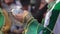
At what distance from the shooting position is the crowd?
103 cm

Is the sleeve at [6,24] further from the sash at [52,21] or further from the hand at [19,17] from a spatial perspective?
the sash at [52,21]

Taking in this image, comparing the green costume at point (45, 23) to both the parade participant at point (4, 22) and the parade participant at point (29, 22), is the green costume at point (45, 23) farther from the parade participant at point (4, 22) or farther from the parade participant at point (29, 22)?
the parade participant at point (4, 22)

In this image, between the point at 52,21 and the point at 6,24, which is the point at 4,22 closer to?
the point at 6,24

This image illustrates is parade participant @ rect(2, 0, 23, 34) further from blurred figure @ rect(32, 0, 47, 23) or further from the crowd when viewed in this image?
blurred figure @ rect(32, 0, 47, 23)

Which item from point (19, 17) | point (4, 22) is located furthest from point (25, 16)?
point (4, 22)

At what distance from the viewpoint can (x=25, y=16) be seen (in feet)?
3.49

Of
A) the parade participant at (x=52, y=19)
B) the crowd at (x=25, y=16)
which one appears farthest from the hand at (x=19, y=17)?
the parade participant at (x=52, y=19)

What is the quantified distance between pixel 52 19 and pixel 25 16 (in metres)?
0.18

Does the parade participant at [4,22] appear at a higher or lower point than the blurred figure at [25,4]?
lower

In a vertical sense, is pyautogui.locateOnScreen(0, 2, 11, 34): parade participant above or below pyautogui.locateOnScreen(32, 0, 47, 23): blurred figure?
below

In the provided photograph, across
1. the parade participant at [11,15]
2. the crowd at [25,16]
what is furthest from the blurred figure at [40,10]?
the parade participant at [11,15]

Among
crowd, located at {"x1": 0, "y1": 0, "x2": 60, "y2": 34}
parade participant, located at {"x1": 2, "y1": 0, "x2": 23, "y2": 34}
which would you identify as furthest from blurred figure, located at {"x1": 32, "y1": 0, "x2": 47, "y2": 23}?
parade participant, located at {"x1": 2, "y1": 0, "x2": 23, "y2": 34}

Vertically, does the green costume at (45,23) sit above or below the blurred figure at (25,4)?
below

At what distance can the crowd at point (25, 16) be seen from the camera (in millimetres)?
1029
